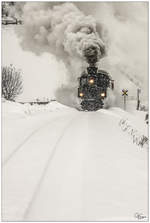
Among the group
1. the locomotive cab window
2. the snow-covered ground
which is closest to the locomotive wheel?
the locomotive cab window

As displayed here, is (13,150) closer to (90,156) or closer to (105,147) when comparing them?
(90,156)

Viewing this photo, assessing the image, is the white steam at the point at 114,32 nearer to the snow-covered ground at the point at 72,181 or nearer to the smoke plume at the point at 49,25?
the smoke plume at the point at 49,25

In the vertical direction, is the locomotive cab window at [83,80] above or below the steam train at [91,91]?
above

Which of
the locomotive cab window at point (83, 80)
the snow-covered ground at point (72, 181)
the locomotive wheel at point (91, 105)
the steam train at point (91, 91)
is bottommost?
the snow-covered ground at point (72, 181)

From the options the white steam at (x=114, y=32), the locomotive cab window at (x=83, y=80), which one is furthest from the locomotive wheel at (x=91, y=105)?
the white steam at (x=114, y=32)

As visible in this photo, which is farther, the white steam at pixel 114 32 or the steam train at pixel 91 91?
the steam train at pixel 91 91

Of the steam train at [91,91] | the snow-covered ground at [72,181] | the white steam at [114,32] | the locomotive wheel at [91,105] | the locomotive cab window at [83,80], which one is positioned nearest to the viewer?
the snow-covered ground at [72,181]

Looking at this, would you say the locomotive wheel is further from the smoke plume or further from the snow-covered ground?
the snow-covered ground

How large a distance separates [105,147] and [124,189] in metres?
1.40

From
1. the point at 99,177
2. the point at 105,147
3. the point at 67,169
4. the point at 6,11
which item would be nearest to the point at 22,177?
the point at 67,169

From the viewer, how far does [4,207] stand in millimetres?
1626

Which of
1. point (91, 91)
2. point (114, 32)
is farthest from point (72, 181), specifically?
point (91, 91)

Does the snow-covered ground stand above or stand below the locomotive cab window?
below

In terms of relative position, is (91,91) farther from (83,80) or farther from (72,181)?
(72,181)
